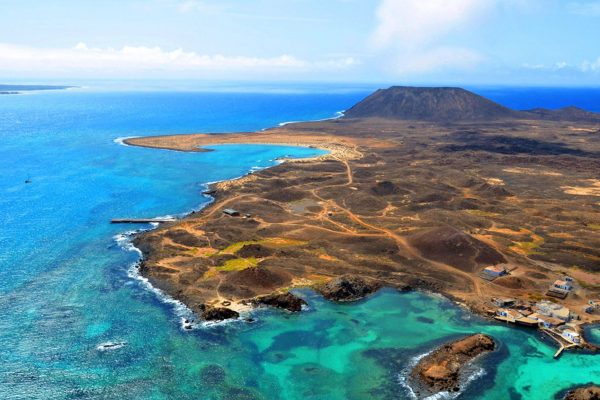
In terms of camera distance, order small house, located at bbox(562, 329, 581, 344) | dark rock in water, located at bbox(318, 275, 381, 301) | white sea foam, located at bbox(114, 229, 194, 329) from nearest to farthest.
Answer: small house, located at bbox(562, 329, 581, 344) < white sea foam, located at bbox(114, 229, 194, 329) < dark rock in water, located at bbox(318, 275, 381, 301)

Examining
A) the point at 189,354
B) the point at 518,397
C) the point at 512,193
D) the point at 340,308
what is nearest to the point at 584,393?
the point at 518,397

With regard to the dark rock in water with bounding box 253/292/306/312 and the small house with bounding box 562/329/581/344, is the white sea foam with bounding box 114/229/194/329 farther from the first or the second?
the small house with bounding box 562/329/581/344

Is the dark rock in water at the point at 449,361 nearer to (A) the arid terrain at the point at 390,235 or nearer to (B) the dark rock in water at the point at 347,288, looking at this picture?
(A) the arid terrain at the point at 390,235

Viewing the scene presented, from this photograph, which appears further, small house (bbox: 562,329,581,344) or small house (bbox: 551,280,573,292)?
small house (bbox: 551,280,573,292)

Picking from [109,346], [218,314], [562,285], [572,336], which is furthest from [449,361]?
[109,346]

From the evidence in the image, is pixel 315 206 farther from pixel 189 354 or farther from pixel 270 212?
pixel 189 354

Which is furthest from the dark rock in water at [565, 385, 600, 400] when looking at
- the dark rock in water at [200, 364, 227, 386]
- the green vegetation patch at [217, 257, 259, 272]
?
the green vegetation patch at [217, 257, 259, 272]

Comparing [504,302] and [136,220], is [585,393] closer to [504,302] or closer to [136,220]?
[504,302]
